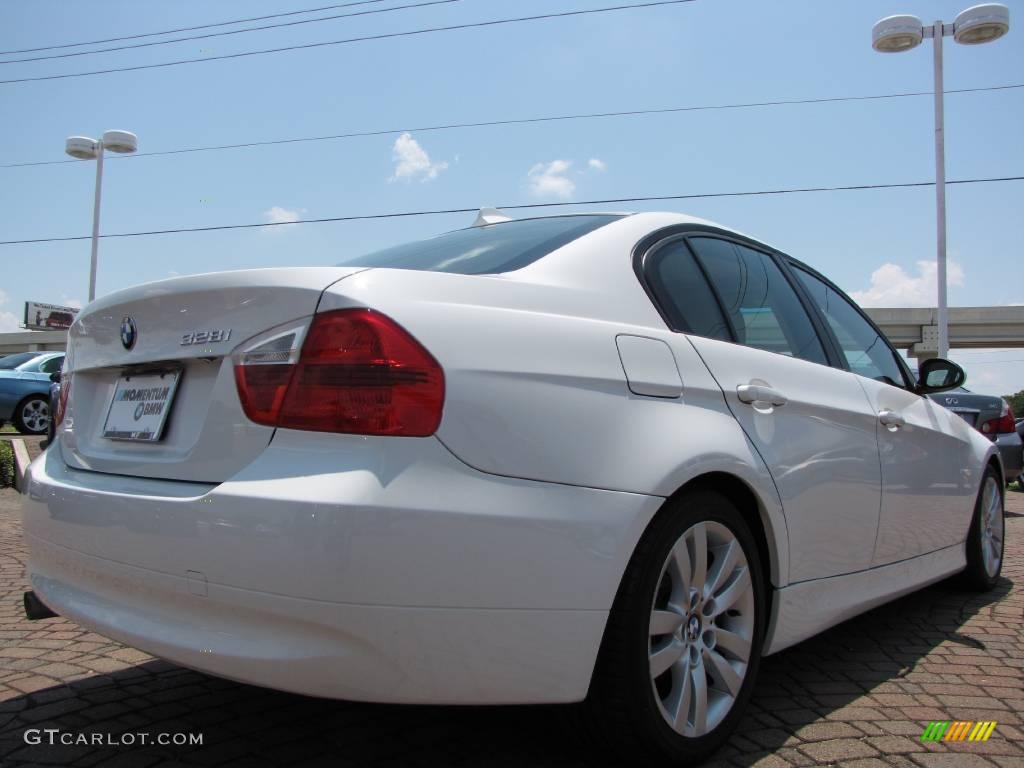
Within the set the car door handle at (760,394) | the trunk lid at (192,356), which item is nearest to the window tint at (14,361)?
the trunk lid at (192,356)

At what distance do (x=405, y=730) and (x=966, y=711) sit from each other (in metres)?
1.83

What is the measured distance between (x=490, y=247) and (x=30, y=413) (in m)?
14.0

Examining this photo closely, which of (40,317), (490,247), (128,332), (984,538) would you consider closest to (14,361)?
(128,332)

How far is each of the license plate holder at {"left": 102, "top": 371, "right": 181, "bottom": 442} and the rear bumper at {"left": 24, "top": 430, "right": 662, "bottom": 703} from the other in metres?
0.22

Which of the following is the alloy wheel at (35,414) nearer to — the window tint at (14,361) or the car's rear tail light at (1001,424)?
the window tint at (14,361)

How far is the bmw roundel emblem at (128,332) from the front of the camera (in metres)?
2.32

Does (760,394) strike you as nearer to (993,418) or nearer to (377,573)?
(377,573)

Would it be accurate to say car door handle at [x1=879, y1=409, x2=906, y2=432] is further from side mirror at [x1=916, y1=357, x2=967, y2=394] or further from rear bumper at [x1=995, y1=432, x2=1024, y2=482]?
rear bumper at [x1=995, y1=432, x2=1024, y2=482]

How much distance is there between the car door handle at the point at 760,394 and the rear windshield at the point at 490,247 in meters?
0.68

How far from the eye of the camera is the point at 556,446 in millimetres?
1945

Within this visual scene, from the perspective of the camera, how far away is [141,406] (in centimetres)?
226

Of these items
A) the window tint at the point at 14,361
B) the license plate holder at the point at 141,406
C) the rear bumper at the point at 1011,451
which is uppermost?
the window tint at the point at 14,361

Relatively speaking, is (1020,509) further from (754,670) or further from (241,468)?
(241,468)

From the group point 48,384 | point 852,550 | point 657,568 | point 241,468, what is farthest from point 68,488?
point 48,384
